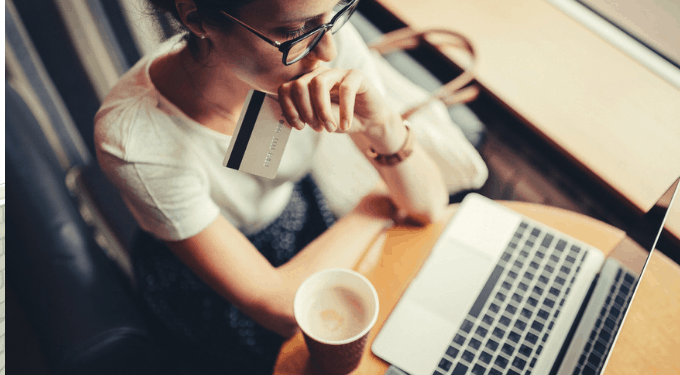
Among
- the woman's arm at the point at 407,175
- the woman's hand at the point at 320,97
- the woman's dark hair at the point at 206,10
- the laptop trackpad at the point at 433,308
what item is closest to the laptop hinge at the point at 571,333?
the laptop trackpad at the point at 433,308

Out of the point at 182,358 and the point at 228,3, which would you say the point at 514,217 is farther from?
the point at 182,358

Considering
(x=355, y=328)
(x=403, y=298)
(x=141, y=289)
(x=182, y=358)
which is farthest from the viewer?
(x=182, y=358)

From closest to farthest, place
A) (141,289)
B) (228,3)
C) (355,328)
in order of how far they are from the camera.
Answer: (228,3), (355,328), (141,289)

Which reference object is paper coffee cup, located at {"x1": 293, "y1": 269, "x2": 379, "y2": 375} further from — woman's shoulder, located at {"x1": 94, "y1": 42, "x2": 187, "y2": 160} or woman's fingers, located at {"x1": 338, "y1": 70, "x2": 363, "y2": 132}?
woman's shoulder, located at {"x1": 94, "y1": 42, "x2": 187, "y2": 160}

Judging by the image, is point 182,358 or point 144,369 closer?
point 144,369

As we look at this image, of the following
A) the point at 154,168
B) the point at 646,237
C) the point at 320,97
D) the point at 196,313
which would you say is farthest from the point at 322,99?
the point at 196,313

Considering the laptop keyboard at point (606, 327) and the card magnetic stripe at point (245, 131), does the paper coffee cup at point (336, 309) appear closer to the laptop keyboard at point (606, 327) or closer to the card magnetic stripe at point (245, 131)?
the card magnetic stripe at point (245, 131)

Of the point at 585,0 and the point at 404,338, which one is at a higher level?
the point at 585,0

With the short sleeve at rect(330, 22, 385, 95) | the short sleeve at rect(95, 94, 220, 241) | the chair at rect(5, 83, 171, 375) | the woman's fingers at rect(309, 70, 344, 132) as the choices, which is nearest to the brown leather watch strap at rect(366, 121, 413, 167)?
the short sleeve at rect(330, 22, 385, 95)

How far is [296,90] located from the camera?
1.90ft

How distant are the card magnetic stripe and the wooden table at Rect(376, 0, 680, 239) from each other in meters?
0.65

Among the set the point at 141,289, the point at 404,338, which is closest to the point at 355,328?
the point at 404,338

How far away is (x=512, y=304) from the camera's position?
0.70m

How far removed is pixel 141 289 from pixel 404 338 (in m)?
0.68
